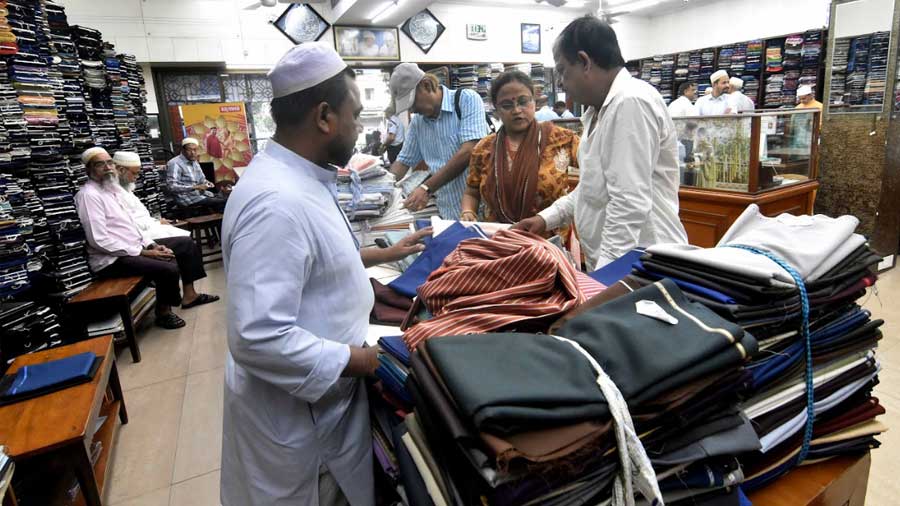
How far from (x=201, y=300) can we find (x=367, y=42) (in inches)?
195

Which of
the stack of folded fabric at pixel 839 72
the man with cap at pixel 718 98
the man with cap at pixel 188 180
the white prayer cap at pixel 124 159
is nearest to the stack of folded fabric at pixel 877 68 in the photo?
the stack of folded fabric at pixel 839 72

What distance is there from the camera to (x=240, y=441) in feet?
3.84

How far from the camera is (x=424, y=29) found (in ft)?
28.1

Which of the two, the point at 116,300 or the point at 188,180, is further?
the point at 188,180

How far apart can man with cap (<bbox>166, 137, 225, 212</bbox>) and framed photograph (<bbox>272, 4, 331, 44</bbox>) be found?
7.53 feet

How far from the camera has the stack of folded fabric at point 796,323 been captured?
805mm

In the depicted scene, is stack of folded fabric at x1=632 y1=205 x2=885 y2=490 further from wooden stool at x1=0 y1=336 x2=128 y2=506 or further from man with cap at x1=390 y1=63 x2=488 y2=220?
wooden stool at x1=0 y1=336 x2=128 y2=506

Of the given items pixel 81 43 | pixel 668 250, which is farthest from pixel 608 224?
pixel 81 43

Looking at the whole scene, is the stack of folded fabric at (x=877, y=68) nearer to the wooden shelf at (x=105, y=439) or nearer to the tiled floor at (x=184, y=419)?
the tiled floor at (x=184, y=419)

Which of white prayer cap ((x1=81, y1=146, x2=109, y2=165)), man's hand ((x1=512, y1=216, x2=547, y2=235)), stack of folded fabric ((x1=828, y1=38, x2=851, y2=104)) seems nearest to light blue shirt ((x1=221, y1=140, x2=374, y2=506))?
man's hand ((x1=512, y1=216, x2=547, y2=235))

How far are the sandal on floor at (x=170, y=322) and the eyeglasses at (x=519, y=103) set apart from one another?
3653mm

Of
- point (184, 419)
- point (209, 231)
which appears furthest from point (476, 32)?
point (184, 419)

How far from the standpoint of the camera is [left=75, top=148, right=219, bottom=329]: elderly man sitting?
395 cm

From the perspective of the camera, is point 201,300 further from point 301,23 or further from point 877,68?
point 877,68
